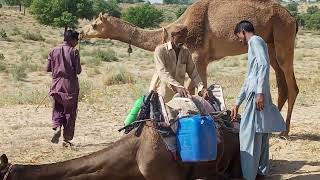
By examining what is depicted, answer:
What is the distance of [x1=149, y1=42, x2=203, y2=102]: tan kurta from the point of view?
6.66 meters

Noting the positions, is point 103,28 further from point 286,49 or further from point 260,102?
point 260,102

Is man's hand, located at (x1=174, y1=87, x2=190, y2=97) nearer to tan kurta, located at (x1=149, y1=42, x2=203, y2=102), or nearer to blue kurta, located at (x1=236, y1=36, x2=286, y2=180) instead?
tan kurta, located at (x1=149, y1=42, x2=203, y2=102)

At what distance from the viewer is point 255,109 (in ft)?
20.7

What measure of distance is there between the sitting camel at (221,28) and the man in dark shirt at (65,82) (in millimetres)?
942

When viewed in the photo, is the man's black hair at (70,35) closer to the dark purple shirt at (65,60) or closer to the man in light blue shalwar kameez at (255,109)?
the dark purple shirt at (65,60)

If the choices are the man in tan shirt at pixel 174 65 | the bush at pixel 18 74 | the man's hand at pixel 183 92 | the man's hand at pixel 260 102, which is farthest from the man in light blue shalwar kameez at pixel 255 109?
the bush at pixel 18 74

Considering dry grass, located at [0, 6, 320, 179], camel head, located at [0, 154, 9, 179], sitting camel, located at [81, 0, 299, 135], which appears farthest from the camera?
Result: sitting camel, located at [81, 0, 299, 135]

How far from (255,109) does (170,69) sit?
1127 mm

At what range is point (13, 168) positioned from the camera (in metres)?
5.30

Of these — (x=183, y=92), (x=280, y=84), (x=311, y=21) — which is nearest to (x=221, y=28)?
(x=280, y=84)

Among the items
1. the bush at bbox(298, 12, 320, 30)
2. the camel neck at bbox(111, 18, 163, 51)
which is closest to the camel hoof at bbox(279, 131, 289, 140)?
the camel neck at bbox(111, 18, 163, 51)

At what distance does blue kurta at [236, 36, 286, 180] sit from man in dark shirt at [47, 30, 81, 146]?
3.49 meters

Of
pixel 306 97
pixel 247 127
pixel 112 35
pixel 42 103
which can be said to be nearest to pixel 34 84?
pixel 42 103

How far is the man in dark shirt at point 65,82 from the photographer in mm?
9031
